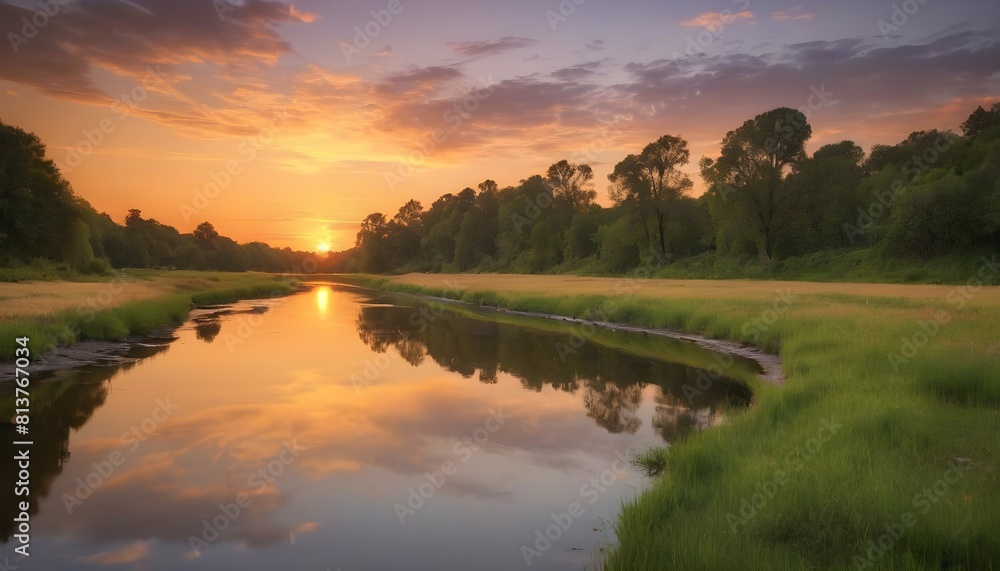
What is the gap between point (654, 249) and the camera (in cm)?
8125

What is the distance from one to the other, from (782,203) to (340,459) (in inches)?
2462

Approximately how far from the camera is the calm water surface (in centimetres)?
757

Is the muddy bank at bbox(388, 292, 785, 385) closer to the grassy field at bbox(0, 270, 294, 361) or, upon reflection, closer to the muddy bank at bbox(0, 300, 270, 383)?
the muddy bank at bbox(0, 300, 270, 383)

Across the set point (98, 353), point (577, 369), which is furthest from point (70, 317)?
point (577, 369)

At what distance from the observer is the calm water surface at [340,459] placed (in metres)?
7.57

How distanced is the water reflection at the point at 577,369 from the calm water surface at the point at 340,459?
133mm

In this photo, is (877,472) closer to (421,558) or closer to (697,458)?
(697,458)

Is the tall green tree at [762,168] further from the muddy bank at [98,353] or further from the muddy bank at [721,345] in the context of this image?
the muddy bank at [98,353]

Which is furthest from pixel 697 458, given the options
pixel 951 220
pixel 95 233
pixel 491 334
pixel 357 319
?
pixel 95 233

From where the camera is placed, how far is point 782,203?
205 feet

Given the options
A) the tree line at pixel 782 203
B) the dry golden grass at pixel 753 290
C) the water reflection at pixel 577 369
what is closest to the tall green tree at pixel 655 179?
the tree line at pixel 782 203

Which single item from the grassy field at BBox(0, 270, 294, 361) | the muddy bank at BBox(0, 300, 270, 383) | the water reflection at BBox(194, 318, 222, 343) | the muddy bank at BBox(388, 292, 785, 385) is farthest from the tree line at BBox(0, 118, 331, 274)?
the muddy bank at BBox(388, 292, 785, 385)

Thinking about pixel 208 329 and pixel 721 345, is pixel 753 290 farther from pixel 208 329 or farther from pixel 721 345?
pixel 208 329

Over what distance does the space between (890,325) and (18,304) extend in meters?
32.9
